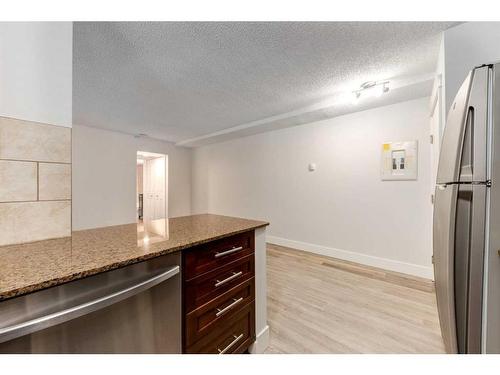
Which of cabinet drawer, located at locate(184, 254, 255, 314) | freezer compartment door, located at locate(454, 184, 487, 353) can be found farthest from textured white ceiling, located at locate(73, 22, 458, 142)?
cabinet drawer, located at locate(184, 254, 255, 314)

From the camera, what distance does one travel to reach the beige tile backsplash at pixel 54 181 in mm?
1015

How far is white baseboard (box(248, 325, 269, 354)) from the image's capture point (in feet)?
4.66

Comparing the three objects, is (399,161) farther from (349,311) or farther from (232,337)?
(232,337)

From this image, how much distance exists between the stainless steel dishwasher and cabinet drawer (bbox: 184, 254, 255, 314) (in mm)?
64

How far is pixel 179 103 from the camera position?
295 cm

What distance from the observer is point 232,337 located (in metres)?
1.25

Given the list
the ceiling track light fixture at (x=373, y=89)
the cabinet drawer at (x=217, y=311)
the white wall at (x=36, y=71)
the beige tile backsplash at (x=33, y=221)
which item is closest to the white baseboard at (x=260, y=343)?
the cabinet drawer at (x=217, y=311)

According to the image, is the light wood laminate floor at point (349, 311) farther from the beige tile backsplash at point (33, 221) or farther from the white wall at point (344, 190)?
the beige tile backsplash at point (33, 221)

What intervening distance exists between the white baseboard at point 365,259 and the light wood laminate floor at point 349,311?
0.10 m

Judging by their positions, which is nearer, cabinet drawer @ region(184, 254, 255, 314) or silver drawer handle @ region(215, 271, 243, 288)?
cabinet drawer @ region(184, 254, 255, 314)

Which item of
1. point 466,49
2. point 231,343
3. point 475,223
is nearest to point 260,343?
point 231,343

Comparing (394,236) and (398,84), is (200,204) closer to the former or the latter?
(394,236)

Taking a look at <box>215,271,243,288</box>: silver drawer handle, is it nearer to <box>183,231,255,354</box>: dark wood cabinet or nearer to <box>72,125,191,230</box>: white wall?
<box>183,231,255,354</box>: dark wood cabinet

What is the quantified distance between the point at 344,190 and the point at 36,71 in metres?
3.33
